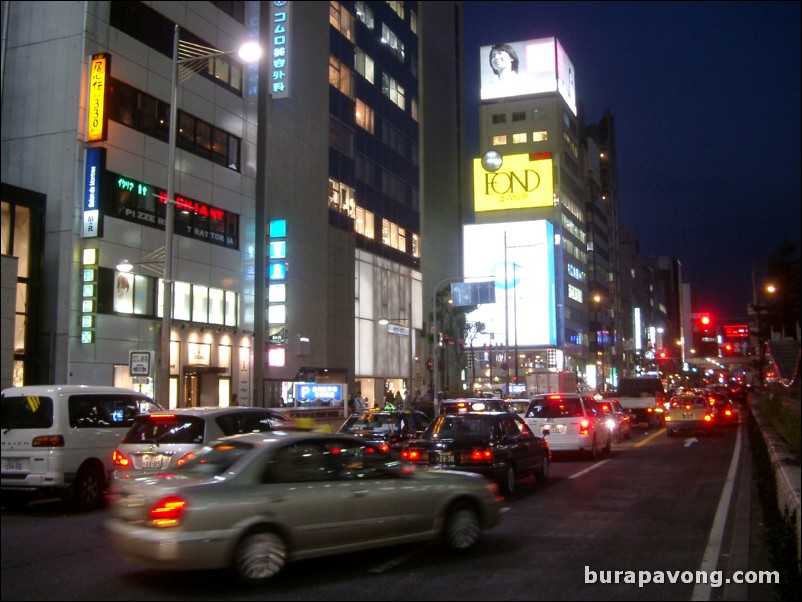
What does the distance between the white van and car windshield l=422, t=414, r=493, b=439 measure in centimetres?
562

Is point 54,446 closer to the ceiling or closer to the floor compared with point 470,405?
closer to the floor

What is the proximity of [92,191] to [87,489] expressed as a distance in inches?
712

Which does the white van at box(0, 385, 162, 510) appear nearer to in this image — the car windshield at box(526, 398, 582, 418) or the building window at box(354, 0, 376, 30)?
the car windshield at box(526, 398, 582, 418)

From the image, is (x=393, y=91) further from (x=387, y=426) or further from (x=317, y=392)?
(x=387, y=426)

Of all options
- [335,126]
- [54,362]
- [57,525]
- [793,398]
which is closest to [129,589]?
[57,525]

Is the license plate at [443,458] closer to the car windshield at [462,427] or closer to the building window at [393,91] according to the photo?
the car windshield at [462,427]

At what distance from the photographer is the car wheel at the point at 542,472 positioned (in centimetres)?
1618

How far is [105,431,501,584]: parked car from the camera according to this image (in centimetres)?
738

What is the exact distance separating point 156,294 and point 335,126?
21.3 meters

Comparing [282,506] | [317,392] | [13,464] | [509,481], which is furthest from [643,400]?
[282,506]

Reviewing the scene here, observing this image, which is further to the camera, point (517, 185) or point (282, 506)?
point (517, 185)

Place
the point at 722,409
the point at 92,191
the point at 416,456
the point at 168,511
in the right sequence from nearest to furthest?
the point at 168,511, the point at 416,456, the point at 92,191, the point at 722,409

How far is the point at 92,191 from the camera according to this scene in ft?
94.6

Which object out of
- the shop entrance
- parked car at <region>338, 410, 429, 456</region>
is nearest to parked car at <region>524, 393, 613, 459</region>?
parked car at <region>338, 410, 429, 456</region>
